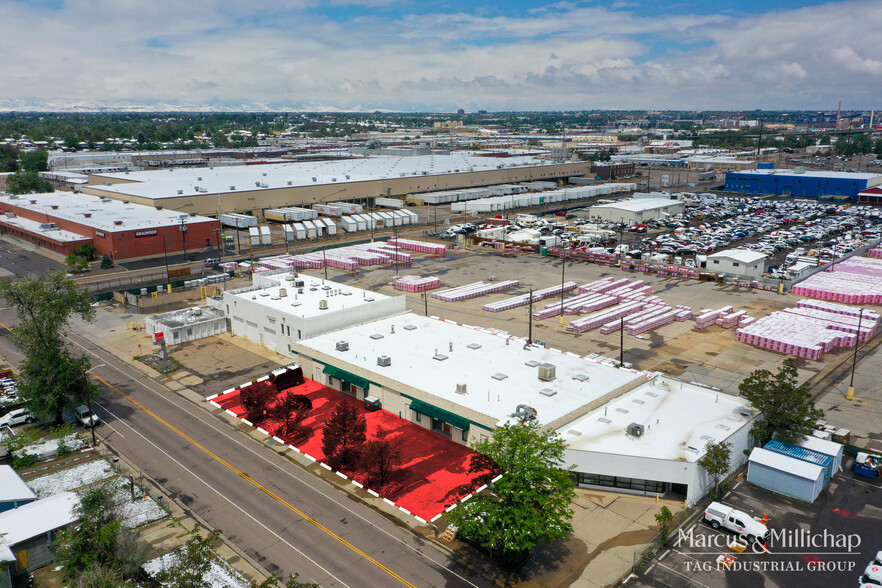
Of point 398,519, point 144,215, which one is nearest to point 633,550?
A: point 398,519

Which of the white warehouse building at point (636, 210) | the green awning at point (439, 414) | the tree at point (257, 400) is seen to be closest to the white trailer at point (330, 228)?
the white warehouse building at point (636, 210)

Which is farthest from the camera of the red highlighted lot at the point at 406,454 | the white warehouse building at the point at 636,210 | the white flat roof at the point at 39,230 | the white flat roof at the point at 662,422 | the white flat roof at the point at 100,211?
the white warehouse building at the point at 636,210

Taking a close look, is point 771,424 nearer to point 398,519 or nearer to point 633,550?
point 633,550

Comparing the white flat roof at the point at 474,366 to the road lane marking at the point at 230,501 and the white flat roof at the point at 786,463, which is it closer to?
the white flat roof at the point at 786,463

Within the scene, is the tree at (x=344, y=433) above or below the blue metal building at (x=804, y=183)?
below

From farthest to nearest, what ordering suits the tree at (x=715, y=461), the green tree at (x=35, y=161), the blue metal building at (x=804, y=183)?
the green tree at (x=35, y=161)
the blue metal building at (x=804, y=183)
the tree at (x=715, y=461)

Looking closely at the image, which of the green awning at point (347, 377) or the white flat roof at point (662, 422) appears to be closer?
the white flat roof at point (662, 422)

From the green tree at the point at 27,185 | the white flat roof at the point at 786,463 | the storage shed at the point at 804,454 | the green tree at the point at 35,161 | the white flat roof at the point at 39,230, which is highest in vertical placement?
the green tree at the point at 35,161

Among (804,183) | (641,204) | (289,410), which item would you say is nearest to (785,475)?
(289,410)
